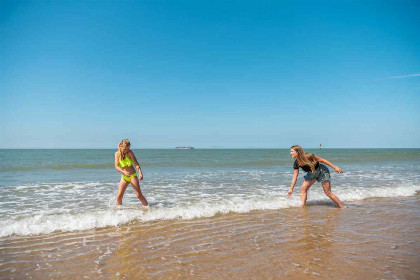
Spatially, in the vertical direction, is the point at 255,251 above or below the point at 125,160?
below

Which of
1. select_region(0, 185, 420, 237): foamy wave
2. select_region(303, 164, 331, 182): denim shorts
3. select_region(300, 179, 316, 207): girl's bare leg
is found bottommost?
select_region(0, 185, 420, 237): foamy wave

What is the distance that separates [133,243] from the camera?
462 cm

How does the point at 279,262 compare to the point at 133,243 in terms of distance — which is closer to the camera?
the point at 279,262

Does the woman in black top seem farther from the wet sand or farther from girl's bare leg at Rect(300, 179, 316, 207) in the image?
the wet sand

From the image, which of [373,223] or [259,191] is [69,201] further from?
[373,223]

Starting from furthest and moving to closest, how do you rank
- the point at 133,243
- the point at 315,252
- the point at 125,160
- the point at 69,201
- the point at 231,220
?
the point at 69,201
the point at 125,160
the point at 231,220
the point at 133,243
the point at 315,252

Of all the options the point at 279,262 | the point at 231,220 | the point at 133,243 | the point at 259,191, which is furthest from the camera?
the point at 259,191

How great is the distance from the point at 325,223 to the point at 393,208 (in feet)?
9.84

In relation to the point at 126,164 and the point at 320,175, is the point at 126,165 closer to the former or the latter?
the point at 126,164

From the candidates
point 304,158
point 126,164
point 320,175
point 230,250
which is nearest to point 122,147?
point 126,164

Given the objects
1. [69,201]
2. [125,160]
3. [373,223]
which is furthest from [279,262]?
[69,201]

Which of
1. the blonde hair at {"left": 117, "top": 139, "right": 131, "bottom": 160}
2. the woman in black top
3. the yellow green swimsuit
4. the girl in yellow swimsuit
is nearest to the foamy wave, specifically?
the girl in yellow swimsuit

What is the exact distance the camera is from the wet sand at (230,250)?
3.45 m

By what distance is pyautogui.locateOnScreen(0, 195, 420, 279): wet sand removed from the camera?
345 cm
